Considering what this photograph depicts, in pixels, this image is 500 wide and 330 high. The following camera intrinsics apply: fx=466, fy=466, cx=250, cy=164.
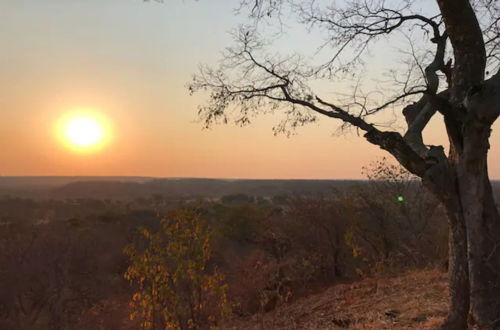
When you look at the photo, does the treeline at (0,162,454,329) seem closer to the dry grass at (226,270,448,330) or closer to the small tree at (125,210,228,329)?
the dry grass at (226,270,448,330)

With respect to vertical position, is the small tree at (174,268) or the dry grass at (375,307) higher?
the small tree at (174,268)

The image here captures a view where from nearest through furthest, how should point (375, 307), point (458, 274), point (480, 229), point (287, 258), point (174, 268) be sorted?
point (480, 229) → point (458, 274) → point (174, 268) → point (375, 307) → point (287, 258)

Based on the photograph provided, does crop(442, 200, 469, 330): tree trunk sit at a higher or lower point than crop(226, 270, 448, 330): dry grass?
higher

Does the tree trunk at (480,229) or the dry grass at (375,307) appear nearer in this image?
the tree trunk at (480,229)

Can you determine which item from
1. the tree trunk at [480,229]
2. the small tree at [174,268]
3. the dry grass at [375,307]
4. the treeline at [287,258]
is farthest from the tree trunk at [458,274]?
the treeline at [287,258]

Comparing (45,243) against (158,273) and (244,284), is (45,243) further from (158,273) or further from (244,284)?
(158,273)

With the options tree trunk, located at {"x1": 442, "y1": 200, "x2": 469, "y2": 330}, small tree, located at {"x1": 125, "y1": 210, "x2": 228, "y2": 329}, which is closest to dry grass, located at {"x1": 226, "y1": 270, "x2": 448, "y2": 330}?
tree trunk, located at {"x1": 442, "y1": 200, "x2": 469, "y2": 330}

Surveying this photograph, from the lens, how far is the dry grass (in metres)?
7.11

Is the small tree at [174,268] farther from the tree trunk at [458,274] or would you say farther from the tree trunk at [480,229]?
the tree trunk at [480,229]

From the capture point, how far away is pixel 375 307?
866 centimetres

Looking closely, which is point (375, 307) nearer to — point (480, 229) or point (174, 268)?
point (174, 268)

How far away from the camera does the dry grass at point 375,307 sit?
23.3 ft

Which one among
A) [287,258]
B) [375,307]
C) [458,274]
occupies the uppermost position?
[458,274]

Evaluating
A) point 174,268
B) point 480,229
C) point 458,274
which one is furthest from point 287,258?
point 480,229
